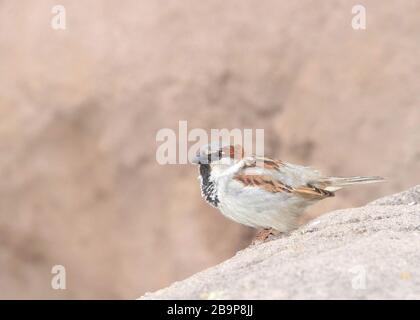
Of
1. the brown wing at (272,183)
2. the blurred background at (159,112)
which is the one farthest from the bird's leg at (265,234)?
the blurred background at (159,112)

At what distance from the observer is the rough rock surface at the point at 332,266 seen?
338cm

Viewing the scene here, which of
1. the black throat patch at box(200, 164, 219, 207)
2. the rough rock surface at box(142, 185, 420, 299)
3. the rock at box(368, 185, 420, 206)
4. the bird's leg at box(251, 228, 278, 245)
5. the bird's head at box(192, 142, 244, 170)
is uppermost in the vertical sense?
the bird's head at box(192, 142, 244, 170)

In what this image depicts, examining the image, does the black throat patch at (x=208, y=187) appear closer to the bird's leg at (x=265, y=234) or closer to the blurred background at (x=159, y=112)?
the bird's leg at (x=265, y=234)

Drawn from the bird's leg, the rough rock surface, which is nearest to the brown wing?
the bird's leg

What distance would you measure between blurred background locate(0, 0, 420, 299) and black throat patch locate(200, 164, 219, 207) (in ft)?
8.95

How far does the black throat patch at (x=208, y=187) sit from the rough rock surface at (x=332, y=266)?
1.63 ft

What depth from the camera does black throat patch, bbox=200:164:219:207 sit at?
17.1ft

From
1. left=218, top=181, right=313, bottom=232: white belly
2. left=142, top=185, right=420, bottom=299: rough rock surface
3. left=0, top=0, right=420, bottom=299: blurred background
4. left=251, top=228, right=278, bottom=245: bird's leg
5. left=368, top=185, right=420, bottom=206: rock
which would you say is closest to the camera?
left=142, top=185, right=420, bottom=299: rough rock surface

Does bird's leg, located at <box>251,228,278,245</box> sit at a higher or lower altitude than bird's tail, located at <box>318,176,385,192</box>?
lower

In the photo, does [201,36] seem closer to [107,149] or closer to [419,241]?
[107,149]

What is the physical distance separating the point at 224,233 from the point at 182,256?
0.43m

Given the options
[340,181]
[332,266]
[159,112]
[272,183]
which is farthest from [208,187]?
[159,112]

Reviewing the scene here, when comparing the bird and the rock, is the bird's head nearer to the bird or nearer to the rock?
the bird
